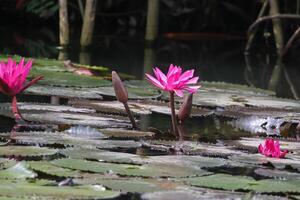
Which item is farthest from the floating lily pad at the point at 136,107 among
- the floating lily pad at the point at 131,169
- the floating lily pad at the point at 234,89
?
the floating lily pad at the point at 131,169

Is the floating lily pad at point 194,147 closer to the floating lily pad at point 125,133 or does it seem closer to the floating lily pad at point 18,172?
the floating lily pad at point 125,133

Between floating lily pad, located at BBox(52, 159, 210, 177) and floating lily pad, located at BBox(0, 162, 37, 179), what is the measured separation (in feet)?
0.41

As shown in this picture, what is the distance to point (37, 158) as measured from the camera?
1950mm

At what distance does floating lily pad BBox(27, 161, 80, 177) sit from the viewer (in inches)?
69.3

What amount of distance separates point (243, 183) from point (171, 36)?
684 cm

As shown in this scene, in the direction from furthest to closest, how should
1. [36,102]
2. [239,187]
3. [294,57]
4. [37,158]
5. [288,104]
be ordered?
[294,57]
[288,104]
[36,102]
[37,158]
[239,187]

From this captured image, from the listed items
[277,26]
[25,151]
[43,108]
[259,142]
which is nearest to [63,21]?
[277,26]

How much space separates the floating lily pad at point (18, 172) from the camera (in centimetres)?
168

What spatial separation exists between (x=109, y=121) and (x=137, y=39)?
5724 millimetres

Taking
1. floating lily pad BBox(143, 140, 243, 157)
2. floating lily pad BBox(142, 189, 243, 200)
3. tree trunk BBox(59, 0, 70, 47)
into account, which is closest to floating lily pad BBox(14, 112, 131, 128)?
floating lily pad BBox(143, 140, 243, 157)

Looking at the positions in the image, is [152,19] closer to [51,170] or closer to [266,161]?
[266,161]

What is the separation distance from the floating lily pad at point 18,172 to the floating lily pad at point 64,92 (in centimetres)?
129

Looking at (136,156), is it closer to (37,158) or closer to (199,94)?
(37,158)

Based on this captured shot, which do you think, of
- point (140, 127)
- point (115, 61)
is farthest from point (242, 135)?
point (115, 61)
